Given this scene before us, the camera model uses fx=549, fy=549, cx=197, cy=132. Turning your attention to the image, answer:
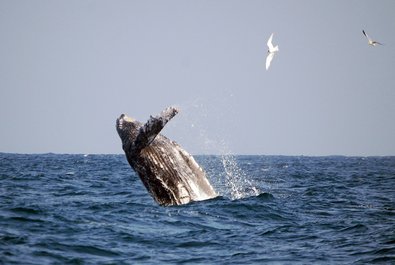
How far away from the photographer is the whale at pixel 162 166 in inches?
413

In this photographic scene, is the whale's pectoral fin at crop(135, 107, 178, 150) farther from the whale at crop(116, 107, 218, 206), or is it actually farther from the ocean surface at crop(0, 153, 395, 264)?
the ocean surface at crop(0, 153, 395, 264)

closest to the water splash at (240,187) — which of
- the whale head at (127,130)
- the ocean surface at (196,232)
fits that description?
the ocean surface at (196,232)

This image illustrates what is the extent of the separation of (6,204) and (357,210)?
332 inches

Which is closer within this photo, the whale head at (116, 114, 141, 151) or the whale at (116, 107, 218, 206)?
the whale head at (116, 114, 141, 151)

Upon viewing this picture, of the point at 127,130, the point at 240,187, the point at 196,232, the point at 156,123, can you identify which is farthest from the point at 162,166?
the point at 240,187

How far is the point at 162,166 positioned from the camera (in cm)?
1065

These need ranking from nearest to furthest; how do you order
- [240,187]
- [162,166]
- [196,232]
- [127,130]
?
[196,232]
[127,130]
[162,166]
[240,187]

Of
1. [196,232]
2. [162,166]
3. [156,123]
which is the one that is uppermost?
[156,123]

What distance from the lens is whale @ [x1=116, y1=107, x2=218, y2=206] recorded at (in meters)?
10.5

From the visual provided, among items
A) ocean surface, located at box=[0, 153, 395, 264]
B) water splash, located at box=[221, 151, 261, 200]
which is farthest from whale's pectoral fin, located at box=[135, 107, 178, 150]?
water splash, located at box=[221, 151, 261, 200]

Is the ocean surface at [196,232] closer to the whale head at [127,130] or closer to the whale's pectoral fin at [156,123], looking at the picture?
the whale head at [127,130]

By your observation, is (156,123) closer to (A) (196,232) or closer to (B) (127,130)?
(B) (127,130)

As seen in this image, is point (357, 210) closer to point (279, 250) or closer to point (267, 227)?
point (267, 227)

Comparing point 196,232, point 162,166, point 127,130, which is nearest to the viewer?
point 196,232
